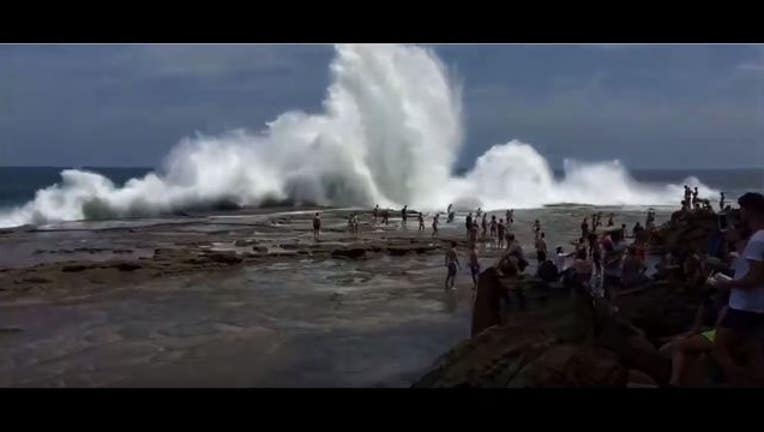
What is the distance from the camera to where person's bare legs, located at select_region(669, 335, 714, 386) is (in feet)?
16.4

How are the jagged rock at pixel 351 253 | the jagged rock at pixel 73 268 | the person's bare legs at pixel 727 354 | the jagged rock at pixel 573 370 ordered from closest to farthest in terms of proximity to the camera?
the person's bare legs at pixel 727 354 < the jagged rock at pixel 573 370 < the jagged rock at pixel 73 268 < the jagged rock at pixel 351 253

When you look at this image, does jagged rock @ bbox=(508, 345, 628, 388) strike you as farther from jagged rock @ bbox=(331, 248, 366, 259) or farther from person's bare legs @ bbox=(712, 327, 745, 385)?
jagged rock @ bbox=(331, 248, 366, 259)

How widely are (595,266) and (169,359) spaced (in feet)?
23.0

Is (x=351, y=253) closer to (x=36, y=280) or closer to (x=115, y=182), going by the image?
(x=36, y=280)

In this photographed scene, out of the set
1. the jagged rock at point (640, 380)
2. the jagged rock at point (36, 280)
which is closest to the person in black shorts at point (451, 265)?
the jagged rock at point (640, 380)

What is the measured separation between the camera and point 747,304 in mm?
4418

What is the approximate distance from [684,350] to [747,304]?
798mm

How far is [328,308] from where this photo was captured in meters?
12.9

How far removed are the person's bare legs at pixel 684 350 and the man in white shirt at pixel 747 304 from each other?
0.29 meters

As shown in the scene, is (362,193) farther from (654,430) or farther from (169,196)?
(654,430)

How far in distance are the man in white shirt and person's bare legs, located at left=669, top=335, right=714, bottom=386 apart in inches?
11.4

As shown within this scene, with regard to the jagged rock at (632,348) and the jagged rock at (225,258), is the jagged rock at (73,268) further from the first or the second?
the jagged rock at (632,348)

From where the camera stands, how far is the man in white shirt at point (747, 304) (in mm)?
4297
